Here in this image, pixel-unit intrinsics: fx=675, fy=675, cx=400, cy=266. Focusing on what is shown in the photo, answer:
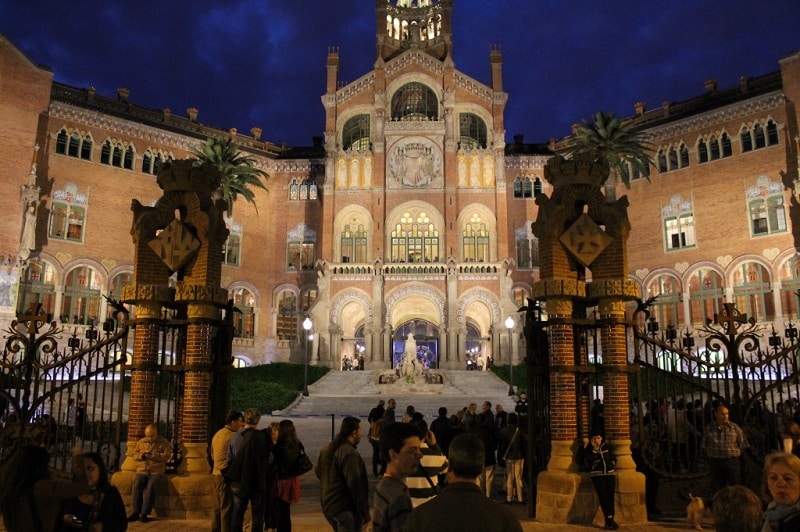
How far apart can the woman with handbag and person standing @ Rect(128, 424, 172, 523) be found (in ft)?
10.9

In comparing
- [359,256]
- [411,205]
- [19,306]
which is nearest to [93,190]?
[19,306]

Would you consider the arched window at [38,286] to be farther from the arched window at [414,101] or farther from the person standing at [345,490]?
the person standing at [345,490]

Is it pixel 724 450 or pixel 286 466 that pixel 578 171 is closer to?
pixel 724 450

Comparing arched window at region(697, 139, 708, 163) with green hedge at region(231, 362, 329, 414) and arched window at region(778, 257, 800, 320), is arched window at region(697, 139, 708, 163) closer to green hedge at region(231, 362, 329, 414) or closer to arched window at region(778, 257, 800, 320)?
arched window at region(778, 257, 800, 320)

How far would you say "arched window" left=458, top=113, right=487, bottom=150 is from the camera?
5183cm

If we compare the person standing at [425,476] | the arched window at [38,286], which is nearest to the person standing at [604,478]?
the person standing at [425,476]

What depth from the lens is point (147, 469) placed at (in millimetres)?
10992

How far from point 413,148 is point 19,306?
28.2 meters

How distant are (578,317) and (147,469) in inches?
312

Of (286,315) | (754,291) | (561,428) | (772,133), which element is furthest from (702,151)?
(561,428)

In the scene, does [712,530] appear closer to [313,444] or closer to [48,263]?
Answer: [313,444]

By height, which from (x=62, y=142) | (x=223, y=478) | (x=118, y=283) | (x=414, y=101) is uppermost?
(x=414, y=101)

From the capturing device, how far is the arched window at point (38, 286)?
39906 millimetres

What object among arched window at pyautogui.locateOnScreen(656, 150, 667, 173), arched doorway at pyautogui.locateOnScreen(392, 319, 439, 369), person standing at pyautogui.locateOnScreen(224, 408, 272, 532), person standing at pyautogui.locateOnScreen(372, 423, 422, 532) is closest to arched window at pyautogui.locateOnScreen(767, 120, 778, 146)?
arched window at pyautogui.locateOnScreen(656, 150, 667, 173)
